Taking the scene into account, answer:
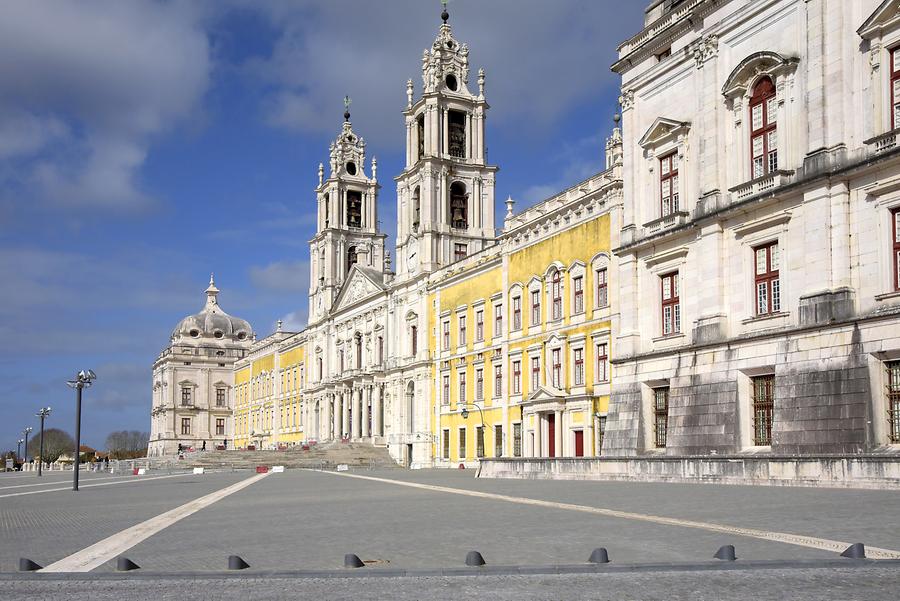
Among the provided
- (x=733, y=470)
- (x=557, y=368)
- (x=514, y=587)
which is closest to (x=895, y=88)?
(x=733, y=470)

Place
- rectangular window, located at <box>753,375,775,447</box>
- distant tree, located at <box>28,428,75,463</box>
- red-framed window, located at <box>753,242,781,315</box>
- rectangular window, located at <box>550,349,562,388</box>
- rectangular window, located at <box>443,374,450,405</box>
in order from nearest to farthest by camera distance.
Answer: rectangular window, located at <box>753,375,775,447</box>, red-framed window, located at <box>753,242,781,315</box>, rectangular window, located at <box>550,349,562,388</box>, rectangular window, located at <box>443,374,450,405</box>, distant tree, located at <box>28,428,75,463</box>

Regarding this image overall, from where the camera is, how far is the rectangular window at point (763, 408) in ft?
87.1

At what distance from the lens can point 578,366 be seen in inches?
1716

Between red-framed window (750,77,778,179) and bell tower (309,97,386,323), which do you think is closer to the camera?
red-framed window (750,77,778,179)

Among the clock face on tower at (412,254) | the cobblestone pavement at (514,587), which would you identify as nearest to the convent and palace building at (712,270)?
the clock face on tower at (412,254)

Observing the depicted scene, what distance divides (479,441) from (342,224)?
35.1 metres

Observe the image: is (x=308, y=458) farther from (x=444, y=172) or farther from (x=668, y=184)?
(x=668, y=184)

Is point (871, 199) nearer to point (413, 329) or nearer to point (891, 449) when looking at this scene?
point (891, 449)

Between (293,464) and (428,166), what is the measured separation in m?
21.0

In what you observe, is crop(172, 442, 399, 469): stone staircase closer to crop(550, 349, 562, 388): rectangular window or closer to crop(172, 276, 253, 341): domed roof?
crop(550, 349, 562, 388): rectangular window

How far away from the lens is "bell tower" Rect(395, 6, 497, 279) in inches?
2517

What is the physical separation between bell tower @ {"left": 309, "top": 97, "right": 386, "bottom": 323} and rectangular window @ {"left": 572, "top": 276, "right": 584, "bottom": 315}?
40749 millimetres

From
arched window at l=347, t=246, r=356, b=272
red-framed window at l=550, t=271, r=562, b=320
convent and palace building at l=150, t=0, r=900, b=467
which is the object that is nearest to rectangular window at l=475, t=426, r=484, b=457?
convent and palace building at l=150, t=0, r=900, b=467

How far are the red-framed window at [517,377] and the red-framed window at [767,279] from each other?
2229 centimetres
